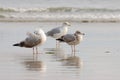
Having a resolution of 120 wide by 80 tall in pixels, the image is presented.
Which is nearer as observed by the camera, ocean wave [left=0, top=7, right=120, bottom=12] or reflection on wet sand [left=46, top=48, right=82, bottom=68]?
reflection on wet sand [left=46, top=48, right=82, bottom=68]

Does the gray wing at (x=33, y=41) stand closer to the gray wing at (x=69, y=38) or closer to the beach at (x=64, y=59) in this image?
the beach at (x=64, y=59)

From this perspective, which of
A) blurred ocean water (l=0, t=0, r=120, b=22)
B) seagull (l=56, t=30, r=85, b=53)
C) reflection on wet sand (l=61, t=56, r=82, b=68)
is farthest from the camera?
blurred ocean water (l=0, t=0, r=120, b=22)

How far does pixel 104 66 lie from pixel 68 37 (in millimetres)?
A: 3154

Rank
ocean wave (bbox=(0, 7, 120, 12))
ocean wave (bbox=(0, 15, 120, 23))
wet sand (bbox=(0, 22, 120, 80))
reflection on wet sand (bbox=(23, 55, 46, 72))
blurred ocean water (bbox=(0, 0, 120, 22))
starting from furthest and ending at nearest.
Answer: ocean wave (bbox=(0, 7, 120, 12)), blurred ocean water (bbox=(0, 0, 120, 22)), ocean wave (bbox=(0, 15, 120, 23)), reflection on wet sand (bbox=(23, 55, 46, 72)), wet sand (bbox=(0, 22, 120, 80))

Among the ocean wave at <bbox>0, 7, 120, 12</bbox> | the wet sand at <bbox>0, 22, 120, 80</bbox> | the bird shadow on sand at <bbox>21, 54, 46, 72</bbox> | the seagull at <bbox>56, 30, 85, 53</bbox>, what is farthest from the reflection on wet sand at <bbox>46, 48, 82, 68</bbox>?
the ocean wave at <bbox>0, 7, 120, 12</bbox>

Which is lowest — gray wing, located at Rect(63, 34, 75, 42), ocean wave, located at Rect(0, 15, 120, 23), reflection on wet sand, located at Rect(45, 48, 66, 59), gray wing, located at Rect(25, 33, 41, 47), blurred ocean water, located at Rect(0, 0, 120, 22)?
reflection on wet sand, located at Rect(45, 48, 66, 59)

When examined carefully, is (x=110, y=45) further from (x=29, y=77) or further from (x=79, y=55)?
(x=29, y=77)

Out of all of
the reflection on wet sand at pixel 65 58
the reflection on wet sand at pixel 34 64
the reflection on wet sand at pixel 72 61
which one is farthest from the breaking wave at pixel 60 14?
the reflection on wet sand at pixel 34 64

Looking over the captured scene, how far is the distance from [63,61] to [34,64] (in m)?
0.80

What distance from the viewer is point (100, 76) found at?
9789 millimetres

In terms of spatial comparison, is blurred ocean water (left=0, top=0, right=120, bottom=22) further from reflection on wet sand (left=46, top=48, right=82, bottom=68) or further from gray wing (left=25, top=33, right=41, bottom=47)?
gray wing (left=25, top=33, right=41, bottom=47)

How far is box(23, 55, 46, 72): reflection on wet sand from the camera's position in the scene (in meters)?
10.9

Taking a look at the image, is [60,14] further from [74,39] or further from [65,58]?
[65,58]

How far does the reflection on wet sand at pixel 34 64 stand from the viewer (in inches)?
429
